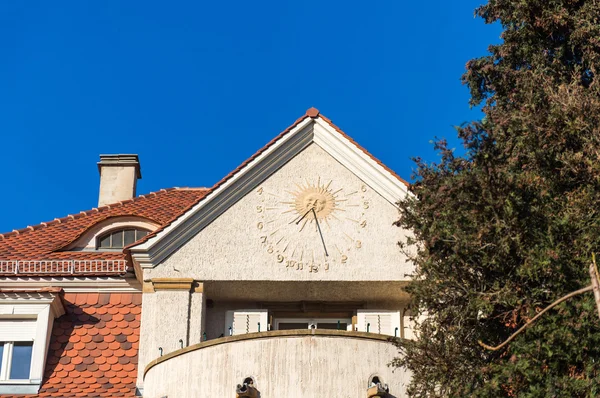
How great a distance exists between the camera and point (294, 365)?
20.5 metres

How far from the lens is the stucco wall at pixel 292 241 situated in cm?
2352

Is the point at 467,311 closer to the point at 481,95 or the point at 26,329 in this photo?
the point at 481,95

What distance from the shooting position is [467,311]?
19.5 metres

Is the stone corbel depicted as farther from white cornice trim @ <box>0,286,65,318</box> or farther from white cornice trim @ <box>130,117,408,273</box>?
white cornice trim @ <box>0,286,65,318</box>

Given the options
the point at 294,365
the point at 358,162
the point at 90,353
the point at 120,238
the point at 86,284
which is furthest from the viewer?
the point at 120,238

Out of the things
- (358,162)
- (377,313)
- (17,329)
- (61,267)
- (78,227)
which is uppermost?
(358,162)

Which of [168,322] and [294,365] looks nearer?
[294,365]

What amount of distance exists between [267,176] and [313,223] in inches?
57.4

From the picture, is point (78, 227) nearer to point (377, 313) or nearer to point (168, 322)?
point (168, 322)

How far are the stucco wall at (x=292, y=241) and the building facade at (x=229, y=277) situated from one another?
0.07 ft

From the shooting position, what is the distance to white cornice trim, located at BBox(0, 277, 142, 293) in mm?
24484

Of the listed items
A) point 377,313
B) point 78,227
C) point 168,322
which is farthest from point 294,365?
point 78,227

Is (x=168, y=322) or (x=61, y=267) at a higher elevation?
(x=61, y=267)

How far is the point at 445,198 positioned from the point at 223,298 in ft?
20.5
